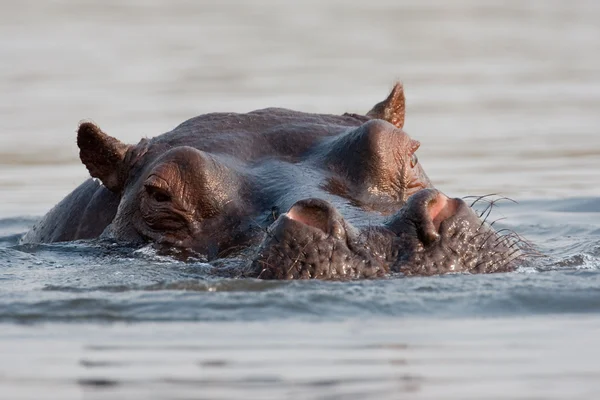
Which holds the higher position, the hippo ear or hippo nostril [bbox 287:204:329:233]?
the hippo ear

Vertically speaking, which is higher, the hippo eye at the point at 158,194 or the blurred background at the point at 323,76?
the blurred background at the point at 323,76

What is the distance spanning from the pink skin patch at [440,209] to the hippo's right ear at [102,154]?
2.82m

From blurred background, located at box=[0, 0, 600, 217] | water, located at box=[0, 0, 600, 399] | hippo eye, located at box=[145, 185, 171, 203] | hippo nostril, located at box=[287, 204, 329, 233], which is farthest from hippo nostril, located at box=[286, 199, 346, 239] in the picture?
blurred background, located at box=[0, 0, 600, 217]

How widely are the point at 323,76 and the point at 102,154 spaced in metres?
10.8

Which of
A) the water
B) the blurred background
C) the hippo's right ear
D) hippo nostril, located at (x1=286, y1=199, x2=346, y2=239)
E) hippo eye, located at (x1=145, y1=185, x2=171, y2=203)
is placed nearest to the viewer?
the water

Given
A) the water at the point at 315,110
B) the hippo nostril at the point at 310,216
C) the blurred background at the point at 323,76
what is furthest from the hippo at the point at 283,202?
the blurred background at the point at 323,76

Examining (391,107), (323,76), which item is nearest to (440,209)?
(391,107)

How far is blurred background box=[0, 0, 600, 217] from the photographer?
14609 mm

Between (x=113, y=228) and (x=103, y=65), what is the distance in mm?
12333

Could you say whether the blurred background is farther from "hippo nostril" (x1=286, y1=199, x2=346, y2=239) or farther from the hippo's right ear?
"hippo nostril" (x1=286, y1=199, x2=346, y2=239)

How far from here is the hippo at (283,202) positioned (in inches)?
258

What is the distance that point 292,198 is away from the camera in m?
7.50

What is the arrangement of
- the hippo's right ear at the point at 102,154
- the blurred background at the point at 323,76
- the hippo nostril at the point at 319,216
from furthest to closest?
the blurred background at the point at 323,76 < the hippo's right ear at the point at 102,154 < the hippo nostril at the point at 319,216

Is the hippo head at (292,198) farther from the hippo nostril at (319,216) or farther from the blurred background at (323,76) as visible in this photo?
the blurred background at (323,76)
